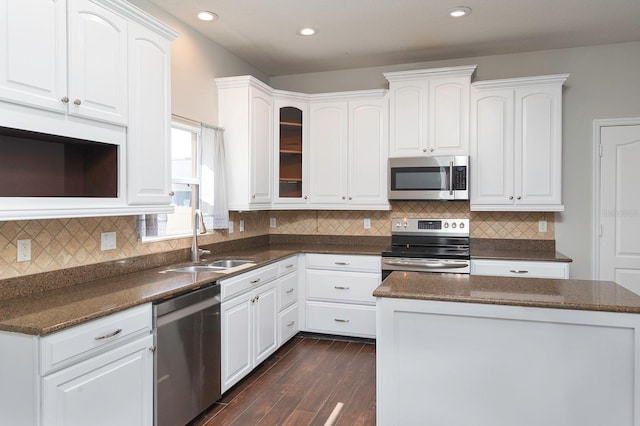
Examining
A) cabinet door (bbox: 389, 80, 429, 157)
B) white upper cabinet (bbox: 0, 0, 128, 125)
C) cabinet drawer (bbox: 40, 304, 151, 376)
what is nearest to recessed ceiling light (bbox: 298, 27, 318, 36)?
cabinet door (bbox: 389, 80, 429, 157)

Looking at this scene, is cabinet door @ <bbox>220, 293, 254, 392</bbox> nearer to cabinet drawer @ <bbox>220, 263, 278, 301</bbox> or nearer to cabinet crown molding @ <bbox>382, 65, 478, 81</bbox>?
cabinet drawer @ <bbox>220, 263, 278, 301</bbox>

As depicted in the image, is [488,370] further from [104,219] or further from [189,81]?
[189,81]

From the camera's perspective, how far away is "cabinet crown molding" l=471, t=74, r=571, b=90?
3.72m

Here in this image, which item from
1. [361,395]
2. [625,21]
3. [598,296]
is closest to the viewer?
[598,296]

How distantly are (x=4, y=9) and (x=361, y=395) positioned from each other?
2858mm

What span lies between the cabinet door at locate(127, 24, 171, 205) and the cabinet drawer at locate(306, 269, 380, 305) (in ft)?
6.18

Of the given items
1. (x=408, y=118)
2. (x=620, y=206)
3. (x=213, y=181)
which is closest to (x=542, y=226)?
(x=620, y=206)

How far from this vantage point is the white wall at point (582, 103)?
3877 millimetres

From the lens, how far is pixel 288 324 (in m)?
3.94

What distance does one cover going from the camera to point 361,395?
9.75 feet

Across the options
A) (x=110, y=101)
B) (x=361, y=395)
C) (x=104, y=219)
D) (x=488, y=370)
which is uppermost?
(x=110, y=101)

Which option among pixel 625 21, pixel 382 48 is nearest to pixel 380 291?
pixel 382 48

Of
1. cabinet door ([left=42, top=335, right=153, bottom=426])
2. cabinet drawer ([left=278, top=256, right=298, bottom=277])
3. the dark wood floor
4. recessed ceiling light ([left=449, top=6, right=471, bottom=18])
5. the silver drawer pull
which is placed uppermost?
recessed ceiling light ([left=449, top=6, right=471, bottom=18])

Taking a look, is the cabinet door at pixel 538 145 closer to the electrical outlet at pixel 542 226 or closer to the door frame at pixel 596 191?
the electrical outlet at pixel 542 226
